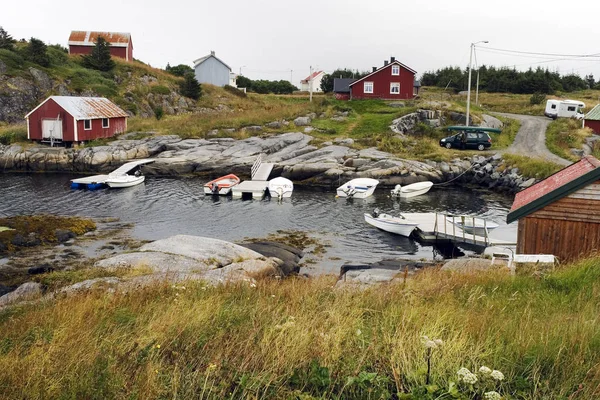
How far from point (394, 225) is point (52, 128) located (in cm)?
4095

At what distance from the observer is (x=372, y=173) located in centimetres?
4338

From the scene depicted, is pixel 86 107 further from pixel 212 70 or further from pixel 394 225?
pixel 394 225

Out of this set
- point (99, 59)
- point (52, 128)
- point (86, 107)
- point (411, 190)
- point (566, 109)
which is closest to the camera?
point (411, 190)

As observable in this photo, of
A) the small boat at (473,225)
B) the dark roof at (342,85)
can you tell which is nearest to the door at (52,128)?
the dark roof at (342,85)

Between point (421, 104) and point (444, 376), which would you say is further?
point (421, 104)

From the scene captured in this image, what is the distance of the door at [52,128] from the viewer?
173 ft

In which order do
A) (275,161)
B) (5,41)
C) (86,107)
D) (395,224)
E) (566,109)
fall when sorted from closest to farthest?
(395,224) < (275,161) < (86,107) < (566,109) < (5,41)

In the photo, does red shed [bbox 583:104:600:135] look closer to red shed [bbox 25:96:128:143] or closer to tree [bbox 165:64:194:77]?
red shed [bbox 25:96:128:143]

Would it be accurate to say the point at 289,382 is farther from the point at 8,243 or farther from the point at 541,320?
the point at 8,243

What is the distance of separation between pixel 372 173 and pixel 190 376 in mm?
39376

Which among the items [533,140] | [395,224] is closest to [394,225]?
[395,224]

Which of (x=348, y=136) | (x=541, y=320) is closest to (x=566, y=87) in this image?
(x=348, y=136)

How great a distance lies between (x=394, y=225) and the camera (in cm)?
2803

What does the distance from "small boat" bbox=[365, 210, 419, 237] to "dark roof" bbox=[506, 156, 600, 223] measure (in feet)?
35.6
